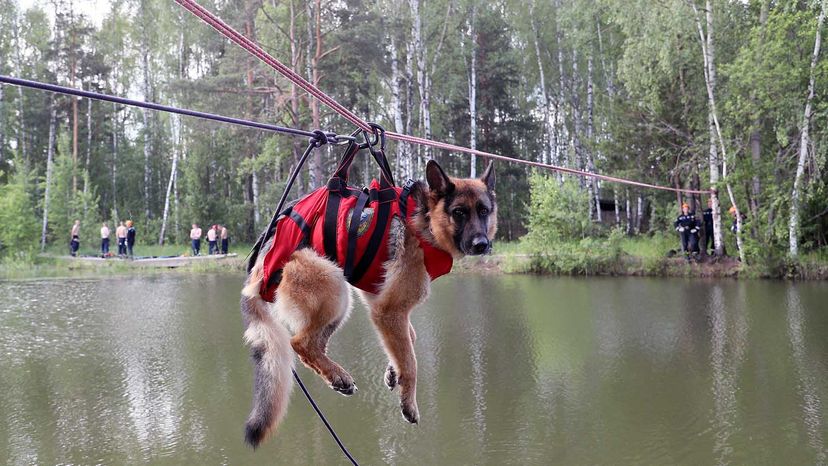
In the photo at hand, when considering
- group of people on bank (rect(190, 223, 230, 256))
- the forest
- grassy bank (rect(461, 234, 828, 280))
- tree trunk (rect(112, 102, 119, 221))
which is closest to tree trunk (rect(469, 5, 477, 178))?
the forest

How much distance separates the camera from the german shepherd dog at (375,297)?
2.70m

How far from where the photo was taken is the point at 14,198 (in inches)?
1120

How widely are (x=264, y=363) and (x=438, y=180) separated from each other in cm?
115

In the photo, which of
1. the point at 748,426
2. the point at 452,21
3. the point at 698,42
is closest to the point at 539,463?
the point at 748,426

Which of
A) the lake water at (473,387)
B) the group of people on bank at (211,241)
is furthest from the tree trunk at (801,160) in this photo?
→ the group of people on bank at (211,241)

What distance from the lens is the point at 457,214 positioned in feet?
9.29

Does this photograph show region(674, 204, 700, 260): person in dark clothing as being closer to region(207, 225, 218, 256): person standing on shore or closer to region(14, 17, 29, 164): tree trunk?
region(207, 225, 218, 256): person standing on shore

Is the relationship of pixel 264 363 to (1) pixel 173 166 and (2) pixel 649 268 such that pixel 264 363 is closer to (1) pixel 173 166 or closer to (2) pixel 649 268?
(2) pixel 649 268

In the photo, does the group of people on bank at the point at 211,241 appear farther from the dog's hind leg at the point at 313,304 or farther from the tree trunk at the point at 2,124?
the dog's hind leg at the point at 313,304

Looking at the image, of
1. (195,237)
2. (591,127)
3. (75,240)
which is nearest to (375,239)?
(195,237)

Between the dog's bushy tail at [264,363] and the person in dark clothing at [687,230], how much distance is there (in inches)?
820

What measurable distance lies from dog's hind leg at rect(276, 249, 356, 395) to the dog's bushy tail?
0.08 m

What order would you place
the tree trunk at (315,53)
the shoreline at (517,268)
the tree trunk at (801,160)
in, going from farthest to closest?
the tree trunk at (315,53) < the shoreline at (517,268) < the tree trunk at (801,160)

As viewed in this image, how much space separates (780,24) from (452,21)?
17.4 metres
